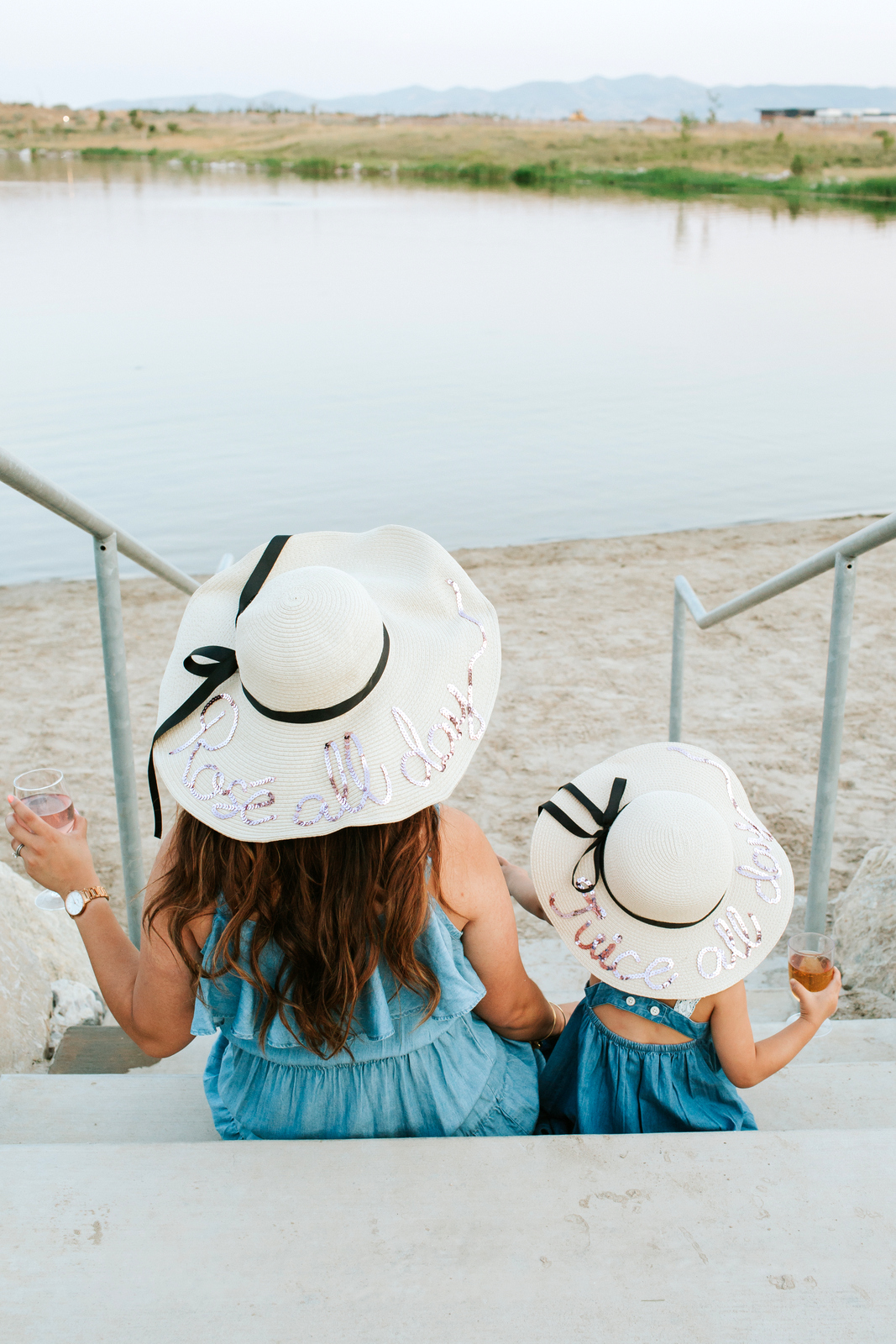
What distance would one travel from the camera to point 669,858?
143 centimetres

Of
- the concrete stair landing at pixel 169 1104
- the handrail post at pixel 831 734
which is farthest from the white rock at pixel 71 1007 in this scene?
the handrail post at pixel 831 734

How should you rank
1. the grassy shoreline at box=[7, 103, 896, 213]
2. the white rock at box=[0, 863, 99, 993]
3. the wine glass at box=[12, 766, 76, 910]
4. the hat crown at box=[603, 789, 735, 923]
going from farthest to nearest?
1. the grassy shoreline at box=[7, 103, 896, 213]
2. the white rock at box=[0, 863, 99, 993]
3. the wine glass at box=[12, 766, 76, 910]
4. the hat crown at box=[603, 789, 735, 923]

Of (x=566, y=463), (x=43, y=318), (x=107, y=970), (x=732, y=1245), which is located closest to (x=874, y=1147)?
(x=732, y=1245)

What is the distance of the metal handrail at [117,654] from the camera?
1809 millimetres

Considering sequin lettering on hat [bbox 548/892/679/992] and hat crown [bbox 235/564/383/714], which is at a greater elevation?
hat crown [bbox 235/564/383/714]

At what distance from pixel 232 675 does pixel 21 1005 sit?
123 centimetres

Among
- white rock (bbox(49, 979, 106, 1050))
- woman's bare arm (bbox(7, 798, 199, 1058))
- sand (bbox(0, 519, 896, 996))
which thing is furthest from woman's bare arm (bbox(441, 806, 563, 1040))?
sand (bbox(0, 519, 896, 996))

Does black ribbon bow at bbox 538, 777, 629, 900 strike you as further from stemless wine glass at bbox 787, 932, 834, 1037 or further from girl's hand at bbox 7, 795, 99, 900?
girl's hand at bbox 7, 795, 99, 900

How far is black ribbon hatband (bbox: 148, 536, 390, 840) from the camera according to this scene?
3.92 ft

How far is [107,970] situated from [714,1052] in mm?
901

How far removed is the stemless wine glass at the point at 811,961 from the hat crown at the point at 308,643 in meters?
1.14

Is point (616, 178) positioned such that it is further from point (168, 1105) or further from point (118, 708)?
point (168, 1105)

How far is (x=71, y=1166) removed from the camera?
50.4 inches

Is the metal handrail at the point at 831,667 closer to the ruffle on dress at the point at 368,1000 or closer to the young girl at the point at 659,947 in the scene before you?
the young girl at the point at 659,947
